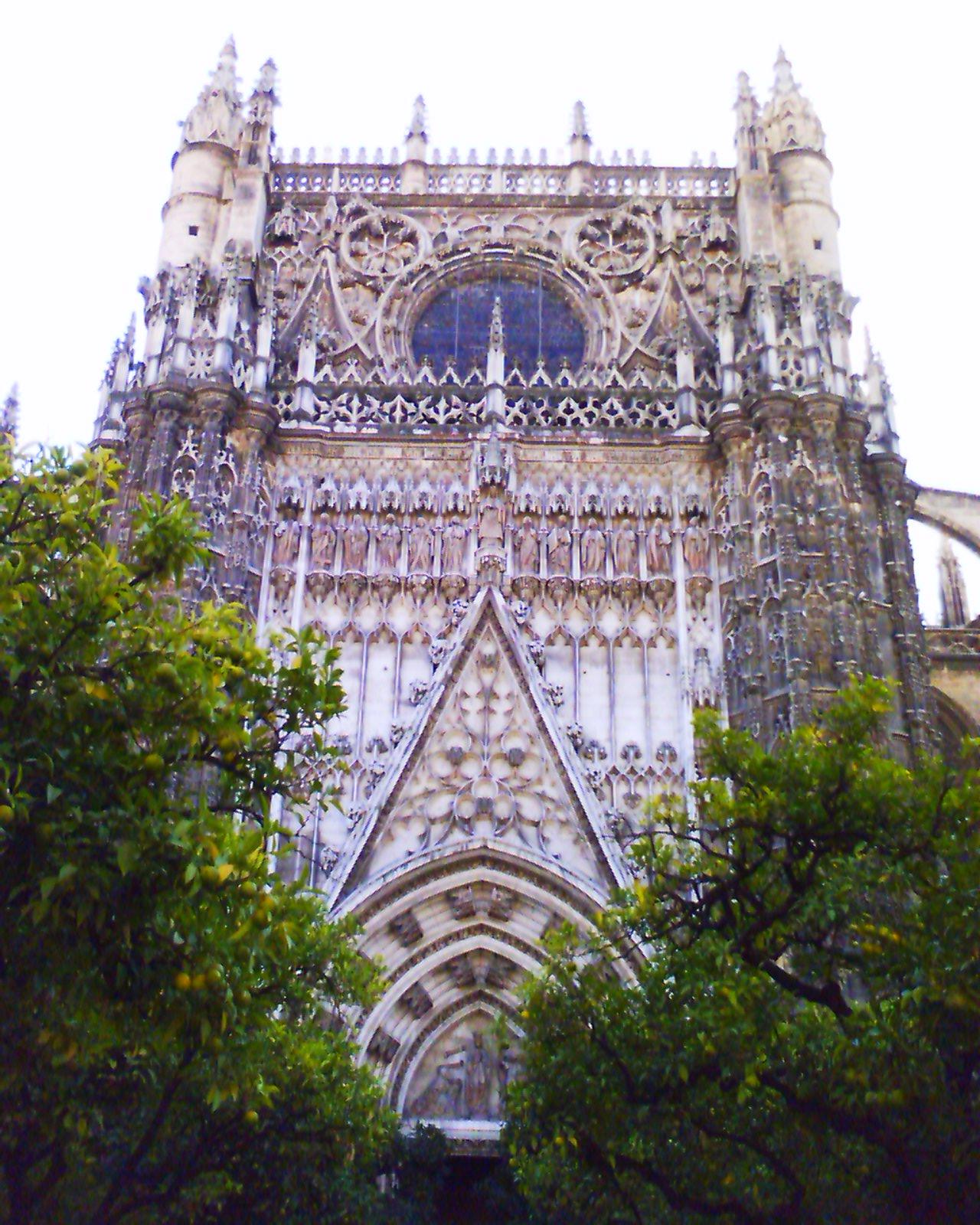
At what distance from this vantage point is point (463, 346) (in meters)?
23.2

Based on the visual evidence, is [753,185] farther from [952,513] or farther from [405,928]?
[405,928]

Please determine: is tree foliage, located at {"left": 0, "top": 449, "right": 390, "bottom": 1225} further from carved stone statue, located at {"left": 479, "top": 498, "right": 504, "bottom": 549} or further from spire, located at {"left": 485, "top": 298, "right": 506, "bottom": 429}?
spire, located at {"left": 485, "top": 298, "right": 506, "bottom": 429}

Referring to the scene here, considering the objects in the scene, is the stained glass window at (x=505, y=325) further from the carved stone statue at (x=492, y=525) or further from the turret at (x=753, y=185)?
the carved stone statue at (x=492, y=525)

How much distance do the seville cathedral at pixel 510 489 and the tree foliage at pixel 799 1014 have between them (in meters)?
4.85

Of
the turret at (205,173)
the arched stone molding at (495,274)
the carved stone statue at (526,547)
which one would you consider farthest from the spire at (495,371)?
the turret at (205,173)

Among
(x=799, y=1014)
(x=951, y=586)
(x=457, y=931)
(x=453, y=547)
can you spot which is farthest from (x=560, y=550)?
(x=951, y=586)

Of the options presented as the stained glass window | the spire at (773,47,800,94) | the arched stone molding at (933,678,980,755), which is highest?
the spire at (773,47,800,94)

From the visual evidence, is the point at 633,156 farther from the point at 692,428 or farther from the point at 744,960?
the point at 744,960

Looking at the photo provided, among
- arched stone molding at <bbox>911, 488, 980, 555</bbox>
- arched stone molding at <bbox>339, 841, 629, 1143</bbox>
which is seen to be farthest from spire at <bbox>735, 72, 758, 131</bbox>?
arched stone molding at <bbox>339, 841, 629, 1143</bbox>

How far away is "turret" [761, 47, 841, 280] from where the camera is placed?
883 inches

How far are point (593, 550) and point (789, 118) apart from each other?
10.1 metres

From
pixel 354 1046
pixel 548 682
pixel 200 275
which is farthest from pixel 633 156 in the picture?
pixel 354 1046

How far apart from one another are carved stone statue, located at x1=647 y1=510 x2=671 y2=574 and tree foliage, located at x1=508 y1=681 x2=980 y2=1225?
8.49 m

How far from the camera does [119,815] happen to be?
701 centimetres
